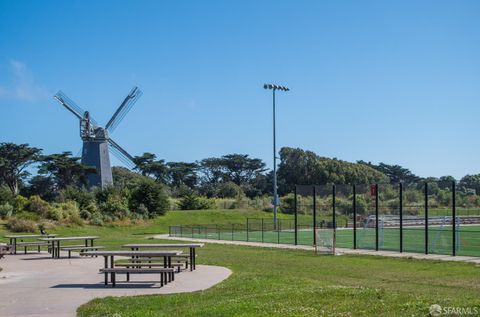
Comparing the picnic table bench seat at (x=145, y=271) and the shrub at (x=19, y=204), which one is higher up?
the picnic table bench seat at (x=145, y=271)

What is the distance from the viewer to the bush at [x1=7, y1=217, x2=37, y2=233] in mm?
44000

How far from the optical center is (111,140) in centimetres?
8488

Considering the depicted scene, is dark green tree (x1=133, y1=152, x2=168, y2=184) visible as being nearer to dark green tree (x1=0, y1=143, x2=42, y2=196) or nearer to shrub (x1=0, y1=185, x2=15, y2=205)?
dark green tree (x1=0, y1=143, x2=42, y2=196)

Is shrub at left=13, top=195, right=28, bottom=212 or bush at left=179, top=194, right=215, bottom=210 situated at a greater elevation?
shrub at left=13, top=195, right=28, bottom=212

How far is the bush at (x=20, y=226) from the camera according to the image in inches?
1732

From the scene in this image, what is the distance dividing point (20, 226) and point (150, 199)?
1835 centimetres

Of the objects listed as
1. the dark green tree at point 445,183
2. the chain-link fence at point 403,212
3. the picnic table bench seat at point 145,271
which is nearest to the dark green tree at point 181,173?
the chain-link fence at point 403,212

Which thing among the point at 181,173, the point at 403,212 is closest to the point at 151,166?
the point at 181,173

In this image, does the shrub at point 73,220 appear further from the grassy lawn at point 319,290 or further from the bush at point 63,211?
the grassy lawn at point 319,290

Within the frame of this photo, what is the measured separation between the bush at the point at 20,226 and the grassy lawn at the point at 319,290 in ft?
77.6

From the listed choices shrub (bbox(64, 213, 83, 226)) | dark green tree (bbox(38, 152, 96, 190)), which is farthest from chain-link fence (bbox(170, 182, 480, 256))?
dark green tree (bbox(38, 152, 96, 190))

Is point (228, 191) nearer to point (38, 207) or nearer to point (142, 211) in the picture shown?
point (142, 211)

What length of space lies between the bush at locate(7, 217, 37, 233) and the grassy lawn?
23.7 meters

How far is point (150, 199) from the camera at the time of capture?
6131 centimetres
